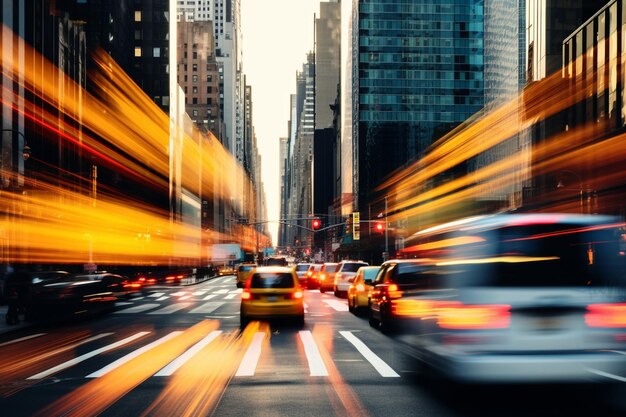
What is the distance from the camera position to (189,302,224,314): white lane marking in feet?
81.6

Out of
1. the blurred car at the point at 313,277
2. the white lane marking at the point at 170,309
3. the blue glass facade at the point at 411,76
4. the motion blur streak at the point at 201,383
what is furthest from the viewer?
the blue glass facade at the point at 411,76

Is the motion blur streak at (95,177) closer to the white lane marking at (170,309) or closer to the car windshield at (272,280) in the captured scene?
the white lane marking at (170,309)

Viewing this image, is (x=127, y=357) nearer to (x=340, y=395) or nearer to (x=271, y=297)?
(x=340, y=395)

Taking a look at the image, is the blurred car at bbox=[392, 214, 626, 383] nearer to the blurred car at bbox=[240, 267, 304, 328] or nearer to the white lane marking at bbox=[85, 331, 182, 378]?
the white lane marking at bbox=[85, 331, 182, 378]

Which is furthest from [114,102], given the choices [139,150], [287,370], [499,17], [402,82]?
[287,370]

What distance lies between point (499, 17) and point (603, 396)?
125676mm

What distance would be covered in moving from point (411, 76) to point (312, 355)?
105 metres

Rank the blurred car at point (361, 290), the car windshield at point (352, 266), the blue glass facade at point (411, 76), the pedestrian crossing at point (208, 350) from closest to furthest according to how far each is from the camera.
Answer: the pedestrian crossing at point (208, 350), the blurred car at point (361, 290), the car windshield at point (352, 266), the blue glass facade at point (411, 76)

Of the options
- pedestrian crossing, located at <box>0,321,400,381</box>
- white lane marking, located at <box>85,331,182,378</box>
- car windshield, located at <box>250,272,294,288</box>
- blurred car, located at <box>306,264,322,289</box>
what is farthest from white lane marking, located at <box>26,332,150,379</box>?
blurred car, located at <box>306,264,322,289</box>

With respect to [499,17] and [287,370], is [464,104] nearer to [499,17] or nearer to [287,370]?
[499,17]

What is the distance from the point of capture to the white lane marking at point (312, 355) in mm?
10820

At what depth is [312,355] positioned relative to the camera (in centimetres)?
1279

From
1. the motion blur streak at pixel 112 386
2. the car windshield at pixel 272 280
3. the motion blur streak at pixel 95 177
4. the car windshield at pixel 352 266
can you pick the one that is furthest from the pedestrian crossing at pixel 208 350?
the motion blur streak at pixel 95 177

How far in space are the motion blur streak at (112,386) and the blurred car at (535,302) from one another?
4101 mm
